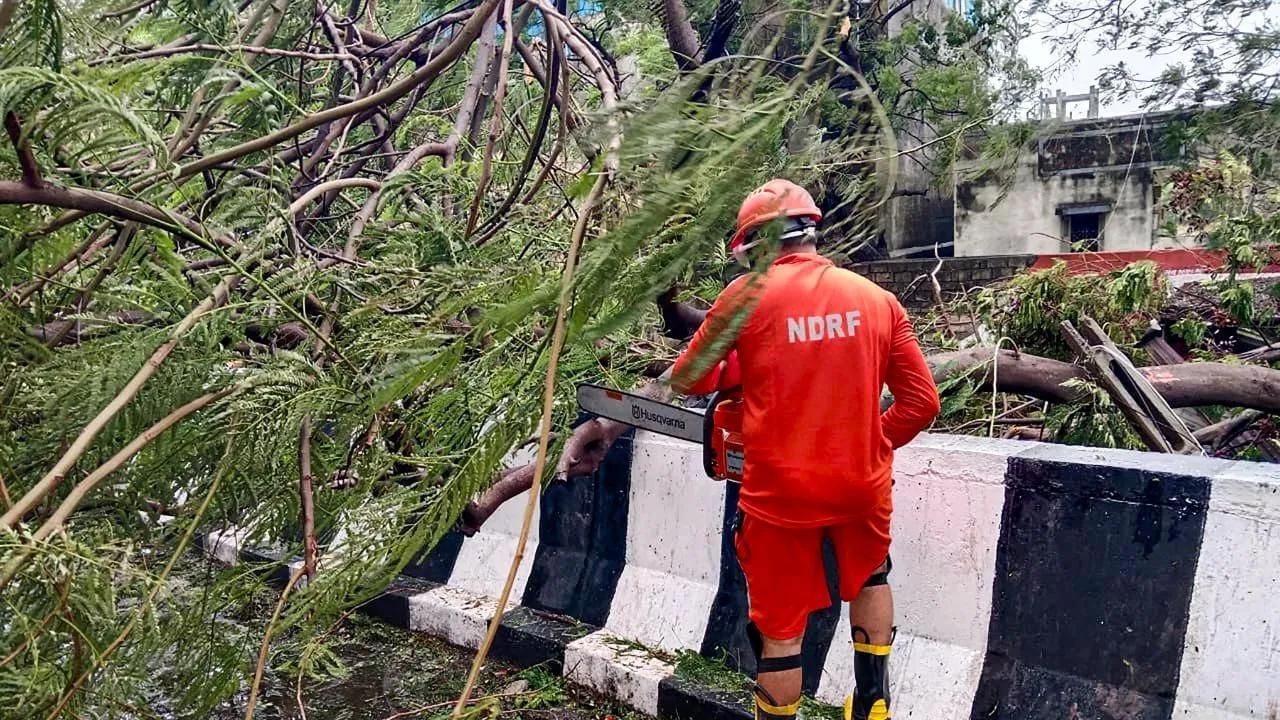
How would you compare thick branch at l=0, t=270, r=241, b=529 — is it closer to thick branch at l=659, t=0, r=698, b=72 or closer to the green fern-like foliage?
the green fern-like foliage

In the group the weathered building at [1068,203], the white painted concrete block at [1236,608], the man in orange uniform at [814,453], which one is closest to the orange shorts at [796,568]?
the man in orange uniform at [814,453]

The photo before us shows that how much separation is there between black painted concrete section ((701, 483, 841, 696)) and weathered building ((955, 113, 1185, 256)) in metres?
17.3

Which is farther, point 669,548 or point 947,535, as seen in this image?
point 669,548

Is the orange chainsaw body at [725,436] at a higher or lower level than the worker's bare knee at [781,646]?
higher

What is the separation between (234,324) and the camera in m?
2.41

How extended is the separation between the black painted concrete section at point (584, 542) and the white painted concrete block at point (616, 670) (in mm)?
206

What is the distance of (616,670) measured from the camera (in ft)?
11.4

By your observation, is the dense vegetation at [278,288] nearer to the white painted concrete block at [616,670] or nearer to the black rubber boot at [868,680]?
the white painted concrete block at [616,670]

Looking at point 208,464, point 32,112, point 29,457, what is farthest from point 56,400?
point 32,112

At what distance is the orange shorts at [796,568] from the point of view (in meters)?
3.00

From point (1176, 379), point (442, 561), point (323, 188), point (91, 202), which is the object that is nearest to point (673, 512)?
point (442, 561)

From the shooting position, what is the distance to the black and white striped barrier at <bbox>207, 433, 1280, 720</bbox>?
2.45 metres

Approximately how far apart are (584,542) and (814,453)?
1448 millimetres

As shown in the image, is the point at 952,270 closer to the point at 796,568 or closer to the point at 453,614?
the point at 453,614
